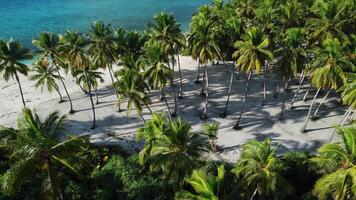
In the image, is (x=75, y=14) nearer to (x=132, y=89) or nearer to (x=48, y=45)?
(x=48, y=45)

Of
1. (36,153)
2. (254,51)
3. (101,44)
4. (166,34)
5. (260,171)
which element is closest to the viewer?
(36,153)

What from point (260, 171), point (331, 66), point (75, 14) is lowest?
point (260, 171)

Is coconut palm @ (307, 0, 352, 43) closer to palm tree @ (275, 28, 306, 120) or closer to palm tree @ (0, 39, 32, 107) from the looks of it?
palm tree @ (275, 28, 306, 120)

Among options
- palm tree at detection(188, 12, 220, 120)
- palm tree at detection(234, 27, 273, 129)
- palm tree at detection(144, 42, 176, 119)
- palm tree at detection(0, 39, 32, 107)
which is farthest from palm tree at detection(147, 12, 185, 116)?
palm tree at detection(0, 39, 32, 107)

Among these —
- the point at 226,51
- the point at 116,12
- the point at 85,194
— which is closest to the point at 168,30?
the point at 226,51

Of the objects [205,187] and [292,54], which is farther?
[292,54]

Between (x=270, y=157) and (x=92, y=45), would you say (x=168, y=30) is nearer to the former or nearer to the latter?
(x=92, y=45)

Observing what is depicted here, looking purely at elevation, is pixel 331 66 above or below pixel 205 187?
above

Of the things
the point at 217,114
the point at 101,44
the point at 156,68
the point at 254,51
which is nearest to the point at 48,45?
the point at 101,44
